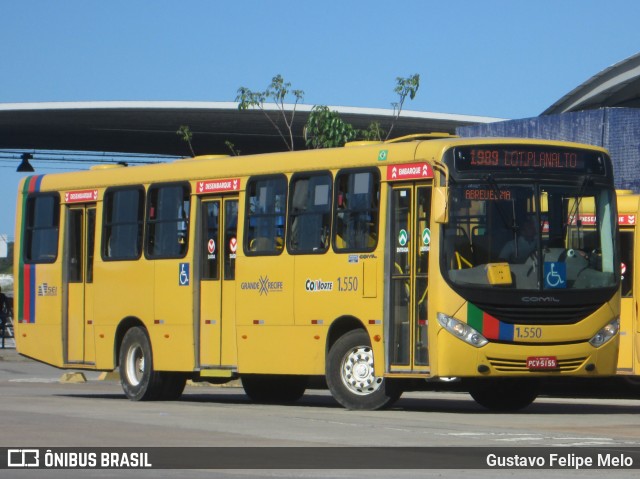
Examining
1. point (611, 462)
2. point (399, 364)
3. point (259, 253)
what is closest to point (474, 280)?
point (399, 364)

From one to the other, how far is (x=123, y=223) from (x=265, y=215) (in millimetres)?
3168

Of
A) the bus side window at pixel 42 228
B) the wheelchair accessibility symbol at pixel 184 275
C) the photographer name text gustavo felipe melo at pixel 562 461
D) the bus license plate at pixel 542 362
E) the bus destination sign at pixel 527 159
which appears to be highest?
the bus destination sign at pixel 527 159

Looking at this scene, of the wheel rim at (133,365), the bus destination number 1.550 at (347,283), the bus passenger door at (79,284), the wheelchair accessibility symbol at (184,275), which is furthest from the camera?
the bus passenger door at (79,284)

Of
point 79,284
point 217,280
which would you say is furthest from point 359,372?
point 79,284

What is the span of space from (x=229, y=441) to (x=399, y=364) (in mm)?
4539

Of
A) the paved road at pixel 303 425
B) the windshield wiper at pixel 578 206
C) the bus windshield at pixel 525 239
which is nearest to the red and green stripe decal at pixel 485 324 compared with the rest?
the bus windshield at pixel 525 239

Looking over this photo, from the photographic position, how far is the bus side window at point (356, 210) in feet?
63.8

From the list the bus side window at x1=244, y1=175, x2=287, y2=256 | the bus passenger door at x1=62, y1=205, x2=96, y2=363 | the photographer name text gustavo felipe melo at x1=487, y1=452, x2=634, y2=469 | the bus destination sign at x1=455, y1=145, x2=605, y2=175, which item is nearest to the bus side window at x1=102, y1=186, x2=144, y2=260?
the bus passenger door at x1=62, y1=205, x2=96, y2=363

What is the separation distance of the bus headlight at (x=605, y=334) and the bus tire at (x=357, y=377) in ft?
7.73

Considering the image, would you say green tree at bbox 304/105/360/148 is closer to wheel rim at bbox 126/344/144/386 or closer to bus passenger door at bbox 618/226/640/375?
bus passenger door at bbox 618/226/640/375

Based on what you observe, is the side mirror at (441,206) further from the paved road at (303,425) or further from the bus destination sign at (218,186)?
the bus destination sign at (218,186)

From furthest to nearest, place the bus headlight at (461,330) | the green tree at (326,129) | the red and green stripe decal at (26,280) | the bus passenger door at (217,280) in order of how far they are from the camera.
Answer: the green tree at (326,129)
the red and green stripe decal at (26,280)
the bus passenger door at (217,280)
the bus headlight at (461,330)

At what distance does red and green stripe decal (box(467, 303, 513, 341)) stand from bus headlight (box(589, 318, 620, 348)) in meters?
1.15

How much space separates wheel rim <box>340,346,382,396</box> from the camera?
19.5 metres
